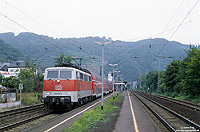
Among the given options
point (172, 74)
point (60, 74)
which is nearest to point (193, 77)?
point (172, 74)

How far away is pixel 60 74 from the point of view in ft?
60.5

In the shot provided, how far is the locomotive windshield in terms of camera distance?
1833cm

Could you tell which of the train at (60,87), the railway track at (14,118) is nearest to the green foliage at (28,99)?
the railway track at (14,118)

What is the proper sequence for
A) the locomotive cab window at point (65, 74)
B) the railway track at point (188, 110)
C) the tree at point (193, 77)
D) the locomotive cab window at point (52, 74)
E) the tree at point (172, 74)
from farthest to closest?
1. the tree at point (172, 74)
2. the tree at point (193, 77)
3. the locomotive cab window at point (52, 74)
4. the locomotive cab window at point (65, 74)
5. the railway track at point (188, 110)

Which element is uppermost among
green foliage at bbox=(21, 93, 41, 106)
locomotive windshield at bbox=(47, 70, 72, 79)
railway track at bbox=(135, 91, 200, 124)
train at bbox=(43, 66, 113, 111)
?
locomotive windshield at bbox=(47, 70, 72, 79)

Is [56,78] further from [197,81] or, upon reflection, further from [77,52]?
[77,52]

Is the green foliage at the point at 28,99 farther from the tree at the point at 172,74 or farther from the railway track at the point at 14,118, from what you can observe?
the tree at the point at 172,74

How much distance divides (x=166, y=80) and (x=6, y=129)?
41.0 m

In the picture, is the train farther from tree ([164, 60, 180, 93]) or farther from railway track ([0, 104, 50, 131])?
tree ([164, 60, 180, 93])

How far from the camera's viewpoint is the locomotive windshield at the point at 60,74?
60.2 ft

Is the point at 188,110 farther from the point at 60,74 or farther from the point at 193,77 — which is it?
the point at 60,74

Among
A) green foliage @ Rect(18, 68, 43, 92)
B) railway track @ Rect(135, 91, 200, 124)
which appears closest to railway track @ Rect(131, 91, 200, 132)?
railway track @ Rect(135, 91, 200, 124)

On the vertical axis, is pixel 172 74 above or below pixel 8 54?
below

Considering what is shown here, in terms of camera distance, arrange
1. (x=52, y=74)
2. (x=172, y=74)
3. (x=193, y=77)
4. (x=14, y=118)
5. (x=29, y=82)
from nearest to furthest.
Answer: (x=14, y=118) < (x=52, y=74) < (x=193, y=77) < (x=29, y=82) < (x=172, y=74)
